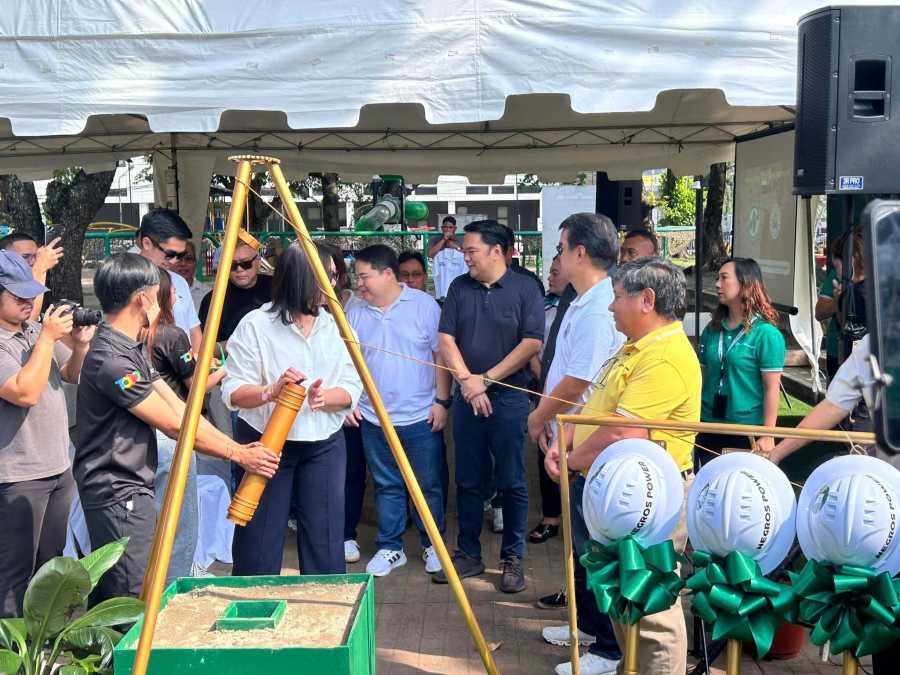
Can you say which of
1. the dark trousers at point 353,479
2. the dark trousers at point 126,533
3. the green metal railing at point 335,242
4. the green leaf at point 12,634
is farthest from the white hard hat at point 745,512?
the green metal railing at point 335,242

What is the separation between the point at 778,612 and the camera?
2.10 m

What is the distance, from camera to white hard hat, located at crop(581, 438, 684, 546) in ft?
7.39

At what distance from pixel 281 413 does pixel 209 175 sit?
6.27 meters

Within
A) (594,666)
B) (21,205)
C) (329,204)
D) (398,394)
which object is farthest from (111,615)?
(329,204)

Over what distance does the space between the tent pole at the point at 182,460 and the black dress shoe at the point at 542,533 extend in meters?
2.99

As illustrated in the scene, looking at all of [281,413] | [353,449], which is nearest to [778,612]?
[281,413]

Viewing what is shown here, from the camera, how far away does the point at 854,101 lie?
3.15 metres

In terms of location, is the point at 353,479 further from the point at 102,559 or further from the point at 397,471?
the point at 102,559

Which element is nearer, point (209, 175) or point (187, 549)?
point (187, 549)

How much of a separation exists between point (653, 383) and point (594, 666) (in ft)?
4.29

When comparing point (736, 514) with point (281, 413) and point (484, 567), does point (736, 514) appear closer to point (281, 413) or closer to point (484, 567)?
point (281, 413)

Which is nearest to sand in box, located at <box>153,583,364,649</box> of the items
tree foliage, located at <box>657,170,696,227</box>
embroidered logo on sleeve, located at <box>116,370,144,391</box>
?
embroidered logo on sleeve, located at <box>116,370,144,391</box>

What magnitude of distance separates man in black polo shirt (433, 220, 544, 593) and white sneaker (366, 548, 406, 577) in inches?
11.6

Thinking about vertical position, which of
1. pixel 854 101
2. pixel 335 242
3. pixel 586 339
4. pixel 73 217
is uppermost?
pixel 73 217
